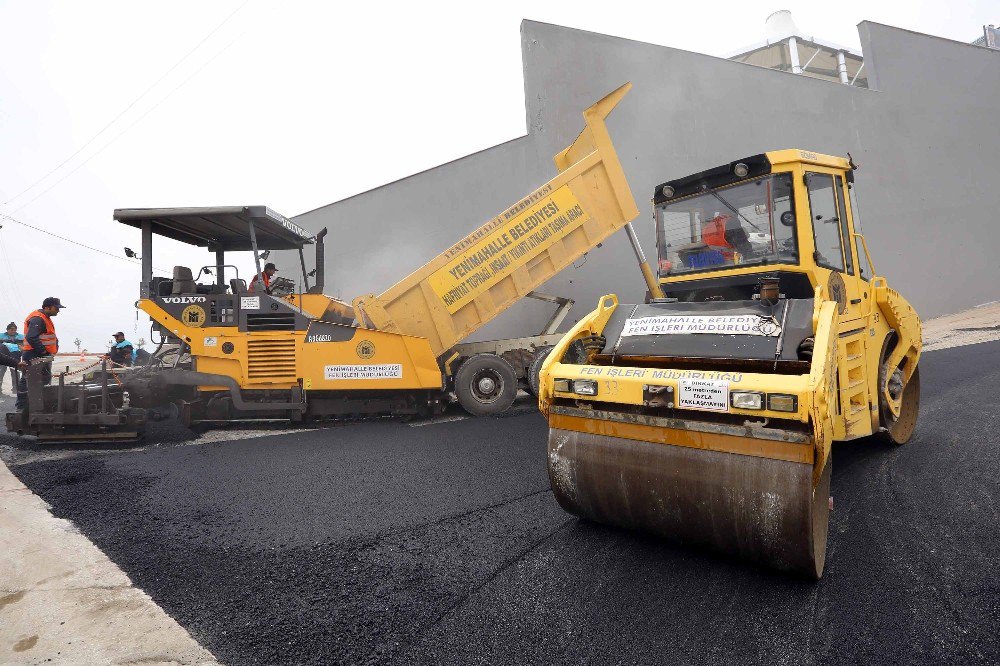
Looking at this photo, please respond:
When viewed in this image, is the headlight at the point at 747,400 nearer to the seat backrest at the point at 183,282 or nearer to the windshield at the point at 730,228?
the windshield at the point at 730,228

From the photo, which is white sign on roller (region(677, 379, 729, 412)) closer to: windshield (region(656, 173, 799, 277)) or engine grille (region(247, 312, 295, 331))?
windshield (region(656, 173, 799, 277))

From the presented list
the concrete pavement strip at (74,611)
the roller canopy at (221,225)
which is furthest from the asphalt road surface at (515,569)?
the roller canopy at (221,225)

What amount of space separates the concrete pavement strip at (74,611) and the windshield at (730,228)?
3.26 m

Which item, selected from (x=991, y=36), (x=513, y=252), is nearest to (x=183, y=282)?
(x=513, y=252)

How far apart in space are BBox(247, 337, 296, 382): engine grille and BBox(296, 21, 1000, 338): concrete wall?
191 inches

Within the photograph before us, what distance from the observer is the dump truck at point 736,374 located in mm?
2094

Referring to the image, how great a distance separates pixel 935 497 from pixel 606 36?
10.0m

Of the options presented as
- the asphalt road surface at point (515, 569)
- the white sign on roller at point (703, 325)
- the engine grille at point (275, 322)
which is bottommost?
the asphalt road surface at point (515, 569)

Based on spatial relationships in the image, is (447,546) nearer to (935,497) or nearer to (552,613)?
(552,613)

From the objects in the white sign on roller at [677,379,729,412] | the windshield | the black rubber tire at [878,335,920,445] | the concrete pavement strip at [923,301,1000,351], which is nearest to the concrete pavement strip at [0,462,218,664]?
the white sign on roller at [677,379,729,412]

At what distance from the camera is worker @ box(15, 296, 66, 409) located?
640 centimetres

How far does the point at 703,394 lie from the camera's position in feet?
7.38

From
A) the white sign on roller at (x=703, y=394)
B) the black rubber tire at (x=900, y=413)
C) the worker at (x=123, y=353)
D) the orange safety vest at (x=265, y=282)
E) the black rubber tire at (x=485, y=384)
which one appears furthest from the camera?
the worker at (x=123, y=353)

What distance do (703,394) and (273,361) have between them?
4922mm
